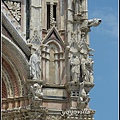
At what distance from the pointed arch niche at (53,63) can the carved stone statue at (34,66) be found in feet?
1.59

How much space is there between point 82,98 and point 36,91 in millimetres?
1678

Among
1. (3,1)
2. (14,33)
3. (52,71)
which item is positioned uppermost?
(3,1)

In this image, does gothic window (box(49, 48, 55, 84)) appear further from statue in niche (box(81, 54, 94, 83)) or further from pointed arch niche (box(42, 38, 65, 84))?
statue in niche (box(81, 54, 94, 83))

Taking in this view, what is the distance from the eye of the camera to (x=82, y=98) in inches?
728

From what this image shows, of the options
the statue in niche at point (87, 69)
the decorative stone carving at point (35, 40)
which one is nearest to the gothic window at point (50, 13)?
the decorative stone carving at point (35, 40)

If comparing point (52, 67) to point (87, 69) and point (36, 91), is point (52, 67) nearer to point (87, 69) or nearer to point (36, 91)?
point (87, 69)

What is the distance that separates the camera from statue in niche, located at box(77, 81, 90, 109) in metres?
18.4

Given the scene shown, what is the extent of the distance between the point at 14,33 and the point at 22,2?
58.6 inches

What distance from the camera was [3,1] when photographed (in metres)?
19.4

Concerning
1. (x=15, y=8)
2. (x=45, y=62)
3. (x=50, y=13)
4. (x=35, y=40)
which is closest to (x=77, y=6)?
(x=50, y=13)

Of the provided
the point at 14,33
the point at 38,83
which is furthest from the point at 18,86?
the point at 14,33

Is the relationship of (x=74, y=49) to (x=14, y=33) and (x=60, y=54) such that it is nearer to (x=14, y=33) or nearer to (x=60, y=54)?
(x=60, y=54)

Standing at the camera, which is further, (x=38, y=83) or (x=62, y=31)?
(x=62, y=31)

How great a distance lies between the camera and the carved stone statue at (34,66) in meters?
18.4
